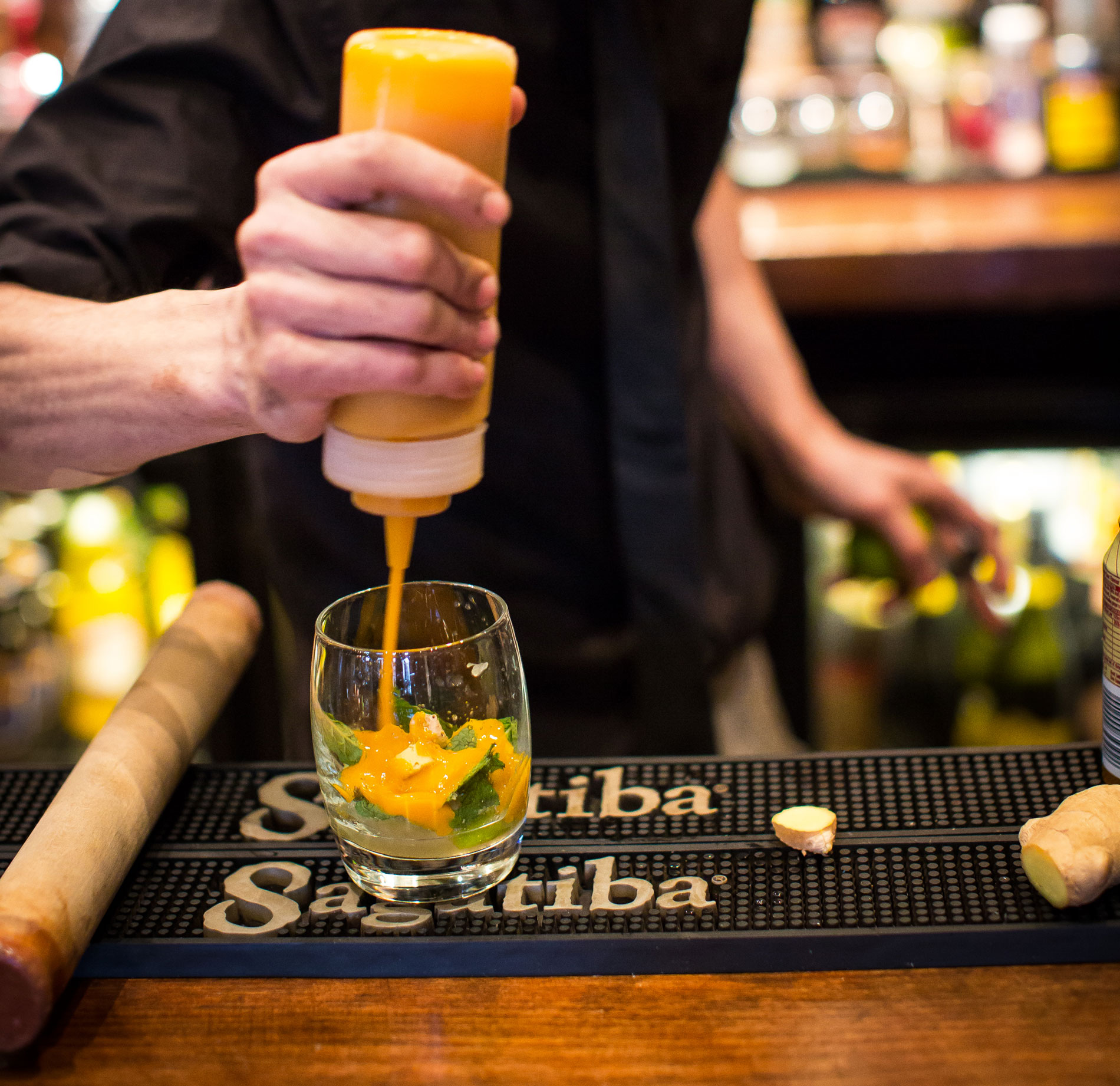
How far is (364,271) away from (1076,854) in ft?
1.61

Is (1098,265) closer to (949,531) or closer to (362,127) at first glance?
(949,531)

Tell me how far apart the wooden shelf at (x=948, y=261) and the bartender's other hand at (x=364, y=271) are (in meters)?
1.31

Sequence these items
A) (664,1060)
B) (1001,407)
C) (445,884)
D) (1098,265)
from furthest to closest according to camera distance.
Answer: (1001,407), (1098,265), (445,884), (664,1060)

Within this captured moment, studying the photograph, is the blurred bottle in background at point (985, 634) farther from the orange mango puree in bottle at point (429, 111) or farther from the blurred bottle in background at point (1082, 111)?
the orange mango puree in bottle at point (429, 111)

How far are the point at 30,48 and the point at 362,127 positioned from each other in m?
2.16

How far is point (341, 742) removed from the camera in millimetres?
691

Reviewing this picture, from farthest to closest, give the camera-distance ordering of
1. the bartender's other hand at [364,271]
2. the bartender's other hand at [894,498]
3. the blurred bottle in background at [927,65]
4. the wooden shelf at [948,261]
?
the blurred bottle in background at [927,65], the wooden shelf at [948,261], the bartender's other hand at [894,498], the bartender's other hand at [364,271]

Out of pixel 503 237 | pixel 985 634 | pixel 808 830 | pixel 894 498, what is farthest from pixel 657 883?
pixel 985 634

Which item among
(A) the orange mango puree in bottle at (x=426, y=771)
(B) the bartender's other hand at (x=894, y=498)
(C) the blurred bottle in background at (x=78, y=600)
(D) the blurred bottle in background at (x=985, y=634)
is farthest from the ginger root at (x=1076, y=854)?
(C) the blurred bottle in background at (x=78, y=600)

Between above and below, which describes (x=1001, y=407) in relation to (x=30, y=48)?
below

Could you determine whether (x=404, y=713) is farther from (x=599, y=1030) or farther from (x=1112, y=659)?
(x=1112, y=659)

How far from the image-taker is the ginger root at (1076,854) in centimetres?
65

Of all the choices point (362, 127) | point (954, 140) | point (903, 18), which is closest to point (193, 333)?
point (362, 127)

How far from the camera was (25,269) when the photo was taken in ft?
2.84
